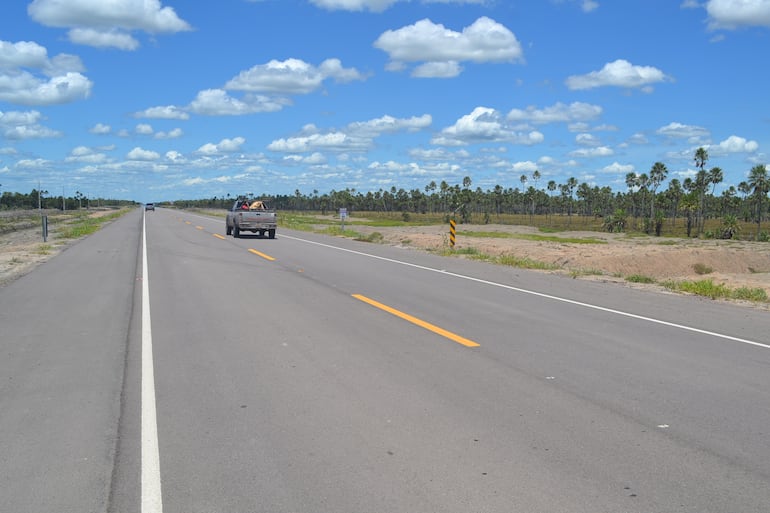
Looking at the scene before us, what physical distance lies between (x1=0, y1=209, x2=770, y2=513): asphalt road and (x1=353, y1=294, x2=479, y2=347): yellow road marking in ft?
0.27

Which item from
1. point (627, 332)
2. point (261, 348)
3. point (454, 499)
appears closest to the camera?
point (454, 499)

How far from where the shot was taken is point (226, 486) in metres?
4.26

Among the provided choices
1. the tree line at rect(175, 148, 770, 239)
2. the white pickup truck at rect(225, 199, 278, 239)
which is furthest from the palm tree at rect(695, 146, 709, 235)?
the white pickup truck at rect(225, 199, 278, 239)

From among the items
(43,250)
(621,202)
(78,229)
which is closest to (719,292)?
(43,250)

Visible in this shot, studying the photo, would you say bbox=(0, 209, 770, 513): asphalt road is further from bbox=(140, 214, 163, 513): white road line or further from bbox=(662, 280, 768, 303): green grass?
bbox=(662, 280, 768, 303): green grass

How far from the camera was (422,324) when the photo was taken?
9.92 metres

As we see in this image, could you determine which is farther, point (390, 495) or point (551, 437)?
point (551, 437)

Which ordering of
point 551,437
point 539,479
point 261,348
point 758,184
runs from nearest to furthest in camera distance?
point 539,479, point 551,437, point 261,348, point 758,184

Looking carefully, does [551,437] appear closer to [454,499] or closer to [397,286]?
[454,499]

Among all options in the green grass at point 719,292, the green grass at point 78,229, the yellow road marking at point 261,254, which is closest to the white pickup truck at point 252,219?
the yellow road marking at point 261,254

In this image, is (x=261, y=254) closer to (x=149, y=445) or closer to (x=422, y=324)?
(x=422, y=324)

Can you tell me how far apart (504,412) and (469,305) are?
6.29 m

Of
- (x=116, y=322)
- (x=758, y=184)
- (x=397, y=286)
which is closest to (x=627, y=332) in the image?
(x=397, y=286)

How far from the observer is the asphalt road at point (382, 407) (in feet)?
13.7
